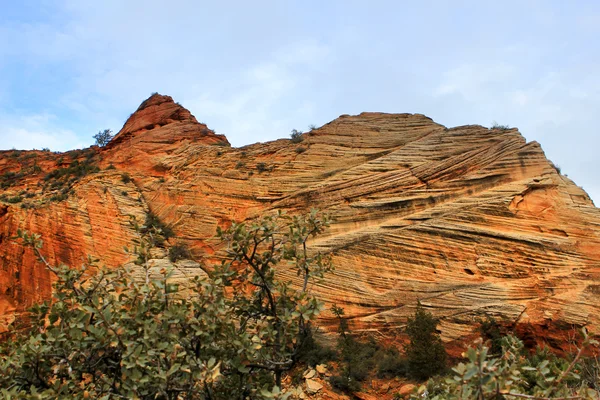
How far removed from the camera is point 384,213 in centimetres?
2112

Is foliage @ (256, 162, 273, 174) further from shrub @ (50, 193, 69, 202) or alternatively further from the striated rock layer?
shrub @ (50, 193, 69, 202)

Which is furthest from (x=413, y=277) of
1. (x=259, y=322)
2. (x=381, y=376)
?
(x=259, y=322)

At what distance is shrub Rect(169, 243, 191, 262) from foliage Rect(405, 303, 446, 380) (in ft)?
38.9

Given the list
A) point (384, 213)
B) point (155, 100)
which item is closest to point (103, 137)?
point (155, 100)

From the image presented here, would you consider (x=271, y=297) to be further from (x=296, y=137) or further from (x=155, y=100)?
(x=155, y=100)

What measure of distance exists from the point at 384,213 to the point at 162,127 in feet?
60.0

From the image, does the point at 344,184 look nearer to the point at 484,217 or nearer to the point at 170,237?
the point at 484,217

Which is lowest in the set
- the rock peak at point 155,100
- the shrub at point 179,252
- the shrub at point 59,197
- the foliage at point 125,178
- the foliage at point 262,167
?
the shrub at point 179,252

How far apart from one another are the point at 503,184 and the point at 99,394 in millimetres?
19839

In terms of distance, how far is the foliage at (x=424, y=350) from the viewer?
1486 cm

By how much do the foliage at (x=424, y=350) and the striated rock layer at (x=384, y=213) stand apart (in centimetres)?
151

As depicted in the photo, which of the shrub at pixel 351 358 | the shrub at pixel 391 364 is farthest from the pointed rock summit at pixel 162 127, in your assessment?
the shrub at pixel 391 364

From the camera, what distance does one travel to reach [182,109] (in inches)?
1355

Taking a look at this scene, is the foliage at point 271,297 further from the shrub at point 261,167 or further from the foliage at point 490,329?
the shrub at point 261,167
